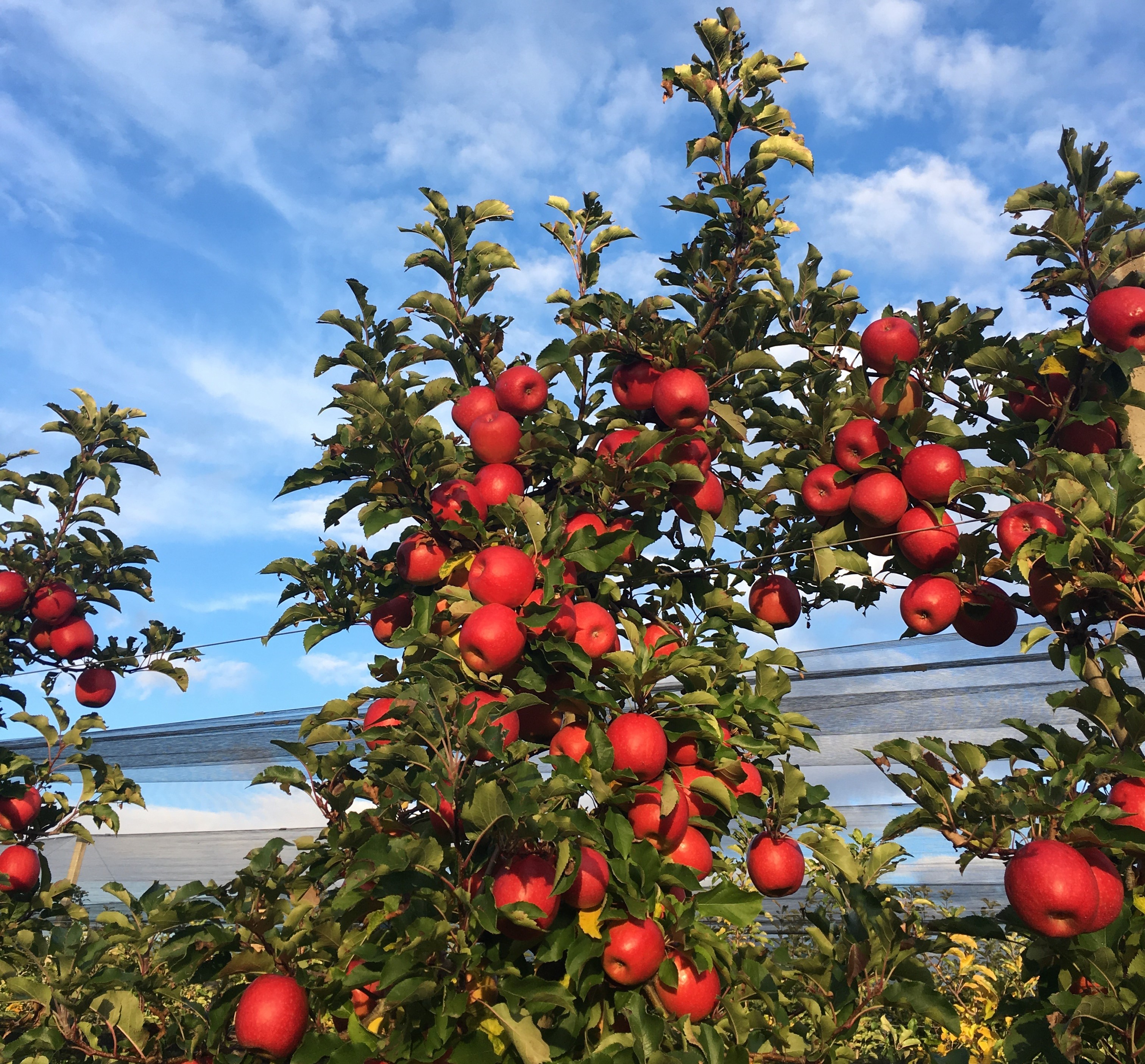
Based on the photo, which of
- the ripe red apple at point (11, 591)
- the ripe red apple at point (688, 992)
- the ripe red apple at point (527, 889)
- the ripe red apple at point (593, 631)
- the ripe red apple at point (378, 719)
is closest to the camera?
the ripe red apple at point (527, 889)

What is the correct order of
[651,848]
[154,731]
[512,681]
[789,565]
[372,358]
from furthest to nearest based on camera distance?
1. [154,731]
2. [789,565]
3. [372,358]
4. [512,681]
5. [651,848]

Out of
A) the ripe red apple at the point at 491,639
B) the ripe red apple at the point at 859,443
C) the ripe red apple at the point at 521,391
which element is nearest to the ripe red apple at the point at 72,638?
the ripe red apple at the point at 521,391

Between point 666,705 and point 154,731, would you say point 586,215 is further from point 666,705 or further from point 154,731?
point 154,731

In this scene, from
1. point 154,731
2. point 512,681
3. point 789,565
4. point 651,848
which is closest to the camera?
point 651,848

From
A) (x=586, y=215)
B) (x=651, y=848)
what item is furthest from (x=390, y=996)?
(x=586, y=215)

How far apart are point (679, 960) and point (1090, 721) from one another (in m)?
1.26

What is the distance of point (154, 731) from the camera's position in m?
9.12

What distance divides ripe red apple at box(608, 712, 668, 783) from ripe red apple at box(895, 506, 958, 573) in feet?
3.40

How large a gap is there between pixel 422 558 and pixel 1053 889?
6.00ft

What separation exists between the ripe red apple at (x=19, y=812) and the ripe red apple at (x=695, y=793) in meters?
3.36

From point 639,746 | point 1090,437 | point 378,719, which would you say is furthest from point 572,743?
point 1090,437

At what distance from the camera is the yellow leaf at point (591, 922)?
7.16ft

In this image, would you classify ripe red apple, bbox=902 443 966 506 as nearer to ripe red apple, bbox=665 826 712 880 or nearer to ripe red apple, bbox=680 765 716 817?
ripe red apple, bbox=680 765 716 817

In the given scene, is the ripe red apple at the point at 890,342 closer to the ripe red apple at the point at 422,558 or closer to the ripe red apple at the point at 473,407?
the ripe red apple at the point at 473,407
